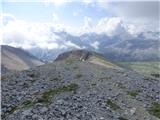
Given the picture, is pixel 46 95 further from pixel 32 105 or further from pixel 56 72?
pixel 56 72

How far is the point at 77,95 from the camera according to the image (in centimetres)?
5166

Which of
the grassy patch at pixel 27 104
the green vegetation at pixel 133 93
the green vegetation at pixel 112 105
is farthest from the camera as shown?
the green vegetation at pixel 133 93

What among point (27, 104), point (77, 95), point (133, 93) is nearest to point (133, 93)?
point (133, 93)

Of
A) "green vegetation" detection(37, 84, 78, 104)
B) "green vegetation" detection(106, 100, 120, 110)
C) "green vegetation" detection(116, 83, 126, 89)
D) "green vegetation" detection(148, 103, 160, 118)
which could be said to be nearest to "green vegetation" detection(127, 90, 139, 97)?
"green vegetation" detection(116, 83, 126, 89)

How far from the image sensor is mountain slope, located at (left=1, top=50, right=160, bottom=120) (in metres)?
44.2

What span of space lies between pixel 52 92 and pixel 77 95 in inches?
189

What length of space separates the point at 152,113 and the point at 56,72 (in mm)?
24953

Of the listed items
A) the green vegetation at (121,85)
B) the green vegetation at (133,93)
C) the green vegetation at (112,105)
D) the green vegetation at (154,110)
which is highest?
the green vegetation at (121,85)

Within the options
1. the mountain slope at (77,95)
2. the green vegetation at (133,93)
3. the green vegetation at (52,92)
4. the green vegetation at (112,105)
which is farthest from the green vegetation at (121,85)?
the green vegetation at (112,105)

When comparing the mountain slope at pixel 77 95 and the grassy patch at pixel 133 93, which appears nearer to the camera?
the mountain slope at pixel 77 95

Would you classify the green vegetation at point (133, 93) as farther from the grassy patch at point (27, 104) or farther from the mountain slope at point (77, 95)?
the grassy patch at point (27, 104)

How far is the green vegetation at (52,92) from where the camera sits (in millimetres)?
49438

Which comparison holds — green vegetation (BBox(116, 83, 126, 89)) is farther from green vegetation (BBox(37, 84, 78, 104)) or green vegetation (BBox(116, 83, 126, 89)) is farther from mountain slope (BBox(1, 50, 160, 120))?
green vegetation (BBox(37, 84, 78, 104))

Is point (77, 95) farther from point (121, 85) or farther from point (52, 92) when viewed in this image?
point (121, 85)
